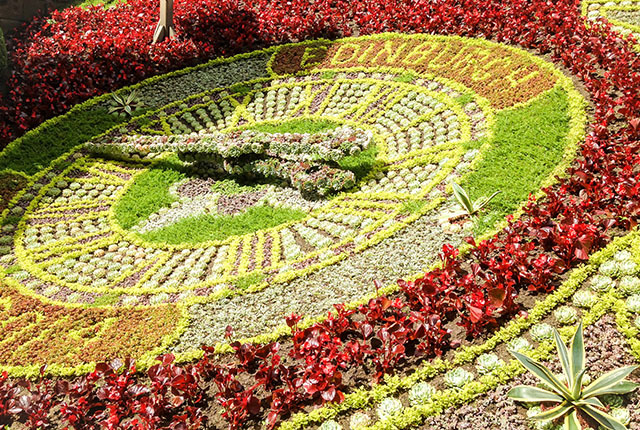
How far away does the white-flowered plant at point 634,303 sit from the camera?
5.34 m

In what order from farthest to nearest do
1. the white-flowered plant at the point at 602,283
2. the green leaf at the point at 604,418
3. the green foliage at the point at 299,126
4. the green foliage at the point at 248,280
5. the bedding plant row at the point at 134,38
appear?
the bedding plant row at the point at 134,38
the green foliage at the point at 299,126
the green foliage at the point at 248,280
the white-flowered plant at the point at 602,283
the green leaf at the point at 604,418

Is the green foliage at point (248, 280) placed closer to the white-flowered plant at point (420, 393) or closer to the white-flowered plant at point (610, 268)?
A: the white-flowered plant at point (420, 393)

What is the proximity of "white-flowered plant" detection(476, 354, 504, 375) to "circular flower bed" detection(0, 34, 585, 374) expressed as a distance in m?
1.60

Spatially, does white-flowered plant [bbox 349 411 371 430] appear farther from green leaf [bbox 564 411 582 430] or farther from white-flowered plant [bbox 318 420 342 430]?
green leaf [bbox 564 411 582 430]

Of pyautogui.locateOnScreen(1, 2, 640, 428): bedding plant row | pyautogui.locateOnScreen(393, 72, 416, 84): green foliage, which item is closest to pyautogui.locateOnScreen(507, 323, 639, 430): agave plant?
pyautogui.locateOnScreen(1, 2, 640, 428): bedding plant row

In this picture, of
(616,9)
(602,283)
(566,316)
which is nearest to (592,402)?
(566,316)

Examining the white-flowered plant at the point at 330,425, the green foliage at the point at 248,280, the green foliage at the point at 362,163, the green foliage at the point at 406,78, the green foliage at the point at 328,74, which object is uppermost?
the green foliage at the point at 328,74

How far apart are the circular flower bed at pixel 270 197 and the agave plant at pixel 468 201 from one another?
16 centimetres

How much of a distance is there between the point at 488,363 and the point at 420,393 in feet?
2.45

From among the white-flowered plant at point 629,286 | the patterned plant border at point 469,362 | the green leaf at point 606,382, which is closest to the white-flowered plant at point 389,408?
the patterned plant border at point 469,362

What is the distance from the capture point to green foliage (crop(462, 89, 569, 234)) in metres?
7.38

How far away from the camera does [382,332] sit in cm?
549

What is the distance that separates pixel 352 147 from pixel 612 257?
13.5 ft

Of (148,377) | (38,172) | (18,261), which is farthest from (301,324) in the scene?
(38,172)
